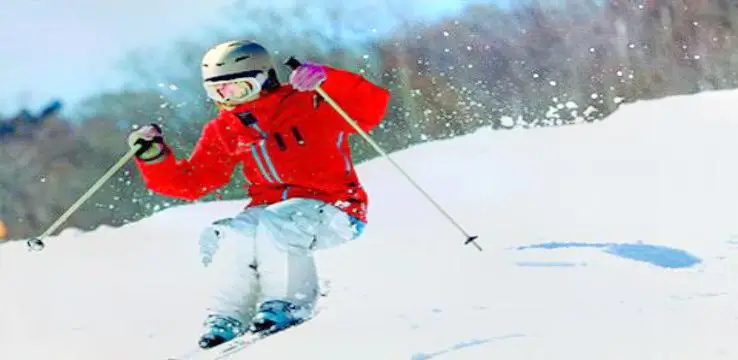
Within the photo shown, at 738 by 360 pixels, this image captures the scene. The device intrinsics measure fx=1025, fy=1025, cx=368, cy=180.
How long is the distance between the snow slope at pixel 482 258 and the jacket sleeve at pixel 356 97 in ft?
0.23

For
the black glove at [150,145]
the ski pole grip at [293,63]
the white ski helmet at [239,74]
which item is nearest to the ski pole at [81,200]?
the black glove at [150,145]

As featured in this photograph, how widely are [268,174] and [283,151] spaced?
45 millimetres

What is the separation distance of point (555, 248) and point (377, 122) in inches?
13.7

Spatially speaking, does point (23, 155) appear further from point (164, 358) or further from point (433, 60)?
point (433, 60)

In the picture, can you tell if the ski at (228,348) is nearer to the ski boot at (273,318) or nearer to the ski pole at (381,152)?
the ski boot at (273,318)

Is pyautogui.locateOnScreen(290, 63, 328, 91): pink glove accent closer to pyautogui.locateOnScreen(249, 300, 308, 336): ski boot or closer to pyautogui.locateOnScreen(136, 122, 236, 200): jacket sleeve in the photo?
pyautogui.locateOnScreen(136, 122, 236, 200): jacket sleeve

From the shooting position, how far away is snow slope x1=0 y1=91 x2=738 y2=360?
1541mm

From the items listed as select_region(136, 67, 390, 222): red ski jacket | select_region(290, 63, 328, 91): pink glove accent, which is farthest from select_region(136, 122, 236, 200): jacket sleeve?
select_region(290, 63, 328, 91): pink glove accent

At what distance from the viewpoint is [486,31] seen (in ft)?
5.68

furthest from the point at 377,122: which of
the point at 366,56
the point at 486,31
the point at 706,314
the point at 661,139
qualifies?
the point at 706,314

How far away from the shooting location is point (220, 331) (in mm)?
1583

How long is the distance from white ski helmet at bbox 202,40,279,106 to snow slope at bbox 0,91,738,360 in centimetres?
17

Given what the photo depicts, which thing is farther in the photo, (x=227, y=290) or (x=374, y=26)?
(x=374, y=26)

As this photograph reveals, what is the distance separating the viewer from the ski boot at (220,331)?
5.17ft
